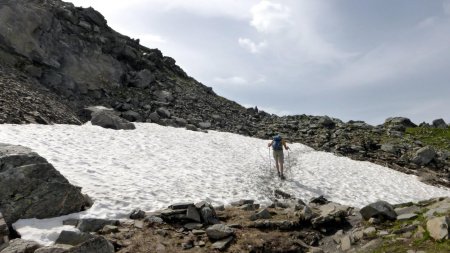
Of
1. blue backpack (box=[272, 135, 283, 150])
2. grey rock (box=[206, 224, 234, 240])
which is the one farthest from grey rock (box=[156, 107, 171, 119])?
grey rock (box=[206, 224, 234, 240])

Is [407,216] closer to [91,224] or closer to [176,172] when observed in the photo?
[91,224]

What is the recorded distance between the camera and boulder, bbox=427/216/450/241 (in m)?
→ 11.0

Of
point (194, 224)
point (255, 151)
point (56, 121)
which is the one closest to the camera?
point (194, 224)

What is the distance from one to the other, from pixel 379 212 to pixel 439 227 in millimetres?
3287

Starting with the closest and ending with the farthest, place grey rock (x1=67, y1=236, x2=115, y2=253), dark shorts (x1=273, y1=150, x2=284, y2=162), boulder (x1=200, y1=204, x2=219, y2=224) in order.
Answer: grey rock (x1=67, y1=236, x2=115, y2=253), boulder (x1=200, y1=204, x2=219, y2=224), dark shorts (x1=273, y1=150, x2=284, y2=162)

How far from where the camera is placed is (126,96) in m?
43.3

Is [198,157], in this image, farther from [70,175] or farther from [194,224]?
[194,224]

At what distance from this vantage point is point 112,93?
140 ft

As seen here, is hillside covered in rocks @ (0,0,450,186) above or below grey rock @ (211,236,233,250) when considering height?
above

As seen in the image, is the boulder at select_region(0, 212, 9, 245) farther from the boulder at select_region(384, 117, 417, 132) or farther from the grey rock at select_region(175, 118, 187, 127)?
the boulder at select_region(384, 117, 417, 132)

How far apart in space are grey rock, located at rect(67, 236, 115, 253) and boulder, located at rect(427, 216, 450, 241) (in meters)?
9.31

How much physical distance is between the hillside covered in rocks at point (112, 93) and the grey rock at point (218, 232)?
18.4m

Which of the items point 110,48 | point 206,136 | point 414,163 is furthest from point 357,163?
point 110,48

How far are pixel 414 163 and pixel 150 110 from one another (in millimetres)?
27621
